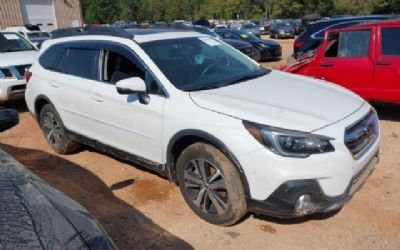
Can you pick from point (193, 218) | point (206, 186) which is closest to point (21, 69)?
point (193, 218)

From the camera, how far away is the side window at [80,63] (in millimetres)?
4887

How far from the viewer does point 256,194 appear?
131 inches

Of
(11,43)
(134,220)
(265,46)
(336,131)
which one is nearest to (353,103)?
(336,131)

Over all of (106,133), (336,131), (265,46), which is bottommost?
(265,46)

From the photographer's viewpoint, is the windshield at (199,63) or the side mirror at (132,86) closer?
the side mirror at (132,86)

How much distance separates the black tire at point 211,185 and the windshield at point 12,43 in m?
7.80

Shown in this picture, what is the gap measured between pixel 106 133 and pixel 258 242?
2097 millimetres

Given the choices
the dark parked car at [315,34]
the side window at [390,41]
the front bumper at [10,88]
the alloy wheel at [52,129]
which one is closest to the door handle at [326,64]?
the side window at [390,41]

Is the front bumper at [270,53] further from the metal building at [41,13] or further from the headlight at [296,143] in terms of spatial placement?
the metal building at [41,13]

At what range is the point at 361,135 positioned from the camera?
3.55 metres

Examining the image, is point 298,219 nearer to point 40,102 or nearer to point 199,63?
point 199,63

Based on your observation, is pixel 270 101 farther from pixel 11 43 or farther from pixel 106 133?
pixel 11 43

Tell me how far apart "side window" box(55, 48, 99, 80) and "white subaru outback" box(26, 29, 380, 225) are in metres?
0.02

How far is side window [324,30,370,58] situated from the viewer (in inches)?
263
